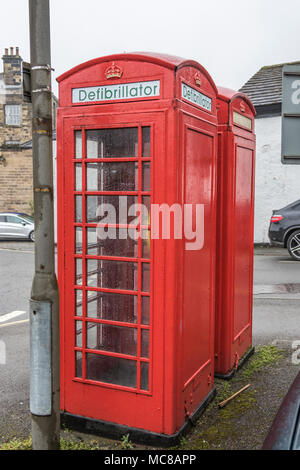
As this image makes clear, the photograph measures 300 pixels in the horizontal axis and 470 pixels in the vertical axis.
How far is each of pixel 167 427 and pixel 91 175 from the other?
1.99 m

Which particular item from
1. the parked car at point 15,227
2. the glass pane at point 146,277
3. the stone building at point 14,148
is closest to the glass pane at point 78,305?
the glass pane at point 146,277

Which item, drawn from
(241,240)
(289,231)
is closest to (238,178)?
(241,240)

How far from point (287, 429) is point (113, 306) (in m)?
2.05

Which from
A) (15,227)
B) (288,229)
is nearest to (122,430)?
(288,229)

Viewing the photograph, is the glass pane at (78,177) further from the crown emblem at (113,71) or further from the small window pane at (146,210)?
the crown emblem at (113,71)

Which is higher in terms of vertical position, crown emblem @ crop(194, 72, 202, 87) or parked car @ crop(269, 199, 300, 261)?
crown emblem @ crop(194, 72, 202, 87)

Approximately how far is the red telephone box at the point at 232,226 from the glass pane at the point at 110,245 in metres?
1.28

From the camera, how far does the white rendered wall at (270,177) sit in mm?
16516

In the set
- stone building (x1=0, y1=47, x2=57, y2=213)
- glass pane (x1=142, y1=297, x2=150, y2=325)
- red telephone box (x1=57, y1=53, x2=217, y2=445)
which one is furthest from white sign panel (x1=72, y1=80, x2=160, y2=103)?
stone building (x1=0, y1=47, x2=57, y2=213)

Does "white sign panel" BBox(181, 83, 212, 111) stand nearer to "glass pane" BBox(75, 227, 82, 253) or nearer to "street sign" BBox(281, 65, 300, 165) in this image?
"street sign" BBox(281, 65, 300, 165)

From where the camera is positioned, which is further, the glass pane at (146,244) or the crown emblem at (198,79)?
the crown emblem at (198,79)

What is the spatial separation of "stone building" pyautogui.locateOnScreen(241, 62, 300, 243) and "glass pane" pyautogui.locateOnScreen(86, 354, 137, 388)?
13713mm

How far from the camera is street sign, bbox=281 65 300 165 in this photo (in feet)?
13.5

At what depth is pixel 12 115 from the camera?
29734 mm
